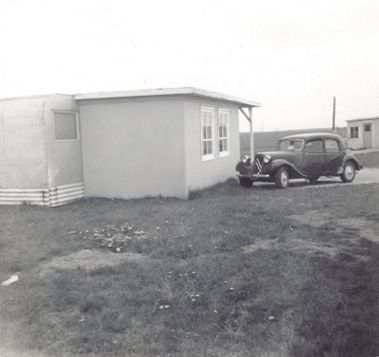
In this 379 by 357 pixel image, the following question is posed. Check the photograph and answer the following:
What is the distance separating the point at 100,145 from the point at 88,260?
20.7 feet

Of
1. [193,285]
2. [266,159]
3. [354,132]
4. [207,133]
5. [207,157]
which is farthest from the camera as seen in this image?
[354,132]

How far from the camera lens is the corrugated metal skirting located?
456 inches

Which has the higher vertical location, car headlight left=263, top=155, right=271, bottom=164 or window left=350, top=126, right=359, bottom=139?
window left=350, top=126, right=359, bottom=139

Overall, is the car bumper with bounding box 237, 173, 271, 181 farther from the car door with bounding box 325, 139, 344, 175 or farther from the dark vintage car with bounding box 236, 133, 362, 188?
the car door with bounding box 325, 139, 344, 175

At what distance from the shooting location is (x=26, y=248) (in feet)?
24.3

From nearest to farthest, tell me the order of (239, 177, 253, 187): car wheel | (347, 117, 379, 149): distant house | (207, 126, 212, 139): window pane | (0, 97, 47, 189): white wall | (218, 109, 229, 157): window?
(0, 97, 47, 189): white wall, (207, 126, 212, 139): window pane, (239, 177, 253, 187): car wheel, (218, 109, 229, 157): window, (347, 117, 379, 149): distant house

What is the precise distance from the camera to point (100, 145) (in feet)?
41.3

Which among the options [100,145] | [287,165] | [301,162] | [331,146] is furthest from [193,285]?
[331,146]

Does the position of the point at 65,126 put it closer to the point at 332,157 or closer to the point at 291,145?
the point at 291,145

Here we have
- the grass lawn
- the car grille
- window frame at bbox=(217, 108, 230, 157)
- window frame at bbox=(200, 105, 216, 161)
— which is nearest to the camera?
the grass lawn

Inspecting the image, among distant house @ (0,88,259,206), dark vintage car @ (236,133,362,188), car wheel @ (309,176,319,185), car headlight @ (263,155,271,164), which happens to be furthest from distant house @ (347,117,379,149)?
distant house @ (0,88,259,206)

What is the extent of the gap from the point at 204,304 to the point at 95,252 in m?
2.67

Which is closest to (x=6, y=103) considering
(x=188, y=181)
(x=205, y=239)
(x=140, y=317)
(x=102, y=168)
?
(x=102, y=168)

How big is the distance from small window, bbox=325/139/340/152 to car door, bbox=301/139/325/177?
23cm
